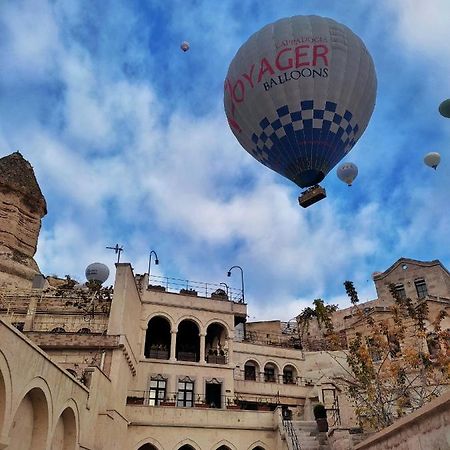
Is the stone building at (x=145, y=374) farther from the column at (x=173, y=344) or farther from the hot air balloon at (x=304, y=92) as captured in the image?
the hot air balloon at (x=304, y=92)

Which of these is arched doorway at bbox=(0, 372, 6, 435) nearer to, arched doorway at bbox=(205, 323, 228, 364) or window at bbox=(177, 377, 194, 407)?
window at bbox=(177, 377, 194, 407)

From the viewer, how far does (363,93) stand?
1819 cm

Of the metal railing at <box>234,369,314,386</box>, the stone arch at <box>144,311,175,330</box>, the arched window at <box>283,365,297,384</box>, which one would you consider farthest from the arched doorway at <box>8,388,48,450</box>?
the arched window at <box>283,365,297,384</box>

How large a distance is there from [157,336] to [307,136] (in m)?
17.5

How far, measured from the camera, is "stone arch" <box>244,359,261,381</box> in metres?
30.2

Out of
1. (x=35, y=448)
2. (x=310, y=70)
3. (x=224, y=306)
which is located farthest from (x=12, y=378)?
(x=224, y=306)

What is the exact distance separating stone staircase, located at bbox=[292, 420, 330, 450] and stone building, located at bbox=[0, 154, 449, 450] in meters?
0.06

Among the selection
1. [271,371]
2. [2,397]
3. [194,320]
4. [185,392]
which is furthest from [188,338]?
[2,397]

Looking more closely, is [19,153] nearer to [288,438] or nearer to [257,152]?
[257,152]

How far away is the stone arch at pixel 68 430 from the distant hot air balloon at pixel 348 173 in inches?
762

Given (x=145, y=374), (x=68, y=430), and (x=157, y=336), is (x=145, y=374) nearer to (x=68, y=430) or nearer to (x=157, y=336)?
(x=157, y=336)

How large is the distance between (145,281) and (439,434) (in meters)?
23.4

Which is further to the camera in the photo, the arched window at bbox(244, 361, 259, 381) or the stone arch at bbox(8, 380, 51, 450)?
the arched window at bbox(244, 361, 259, 381)

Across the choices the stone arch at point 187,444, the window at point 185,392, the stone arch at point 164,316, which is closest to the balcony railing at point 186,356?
the window at point 185,392
